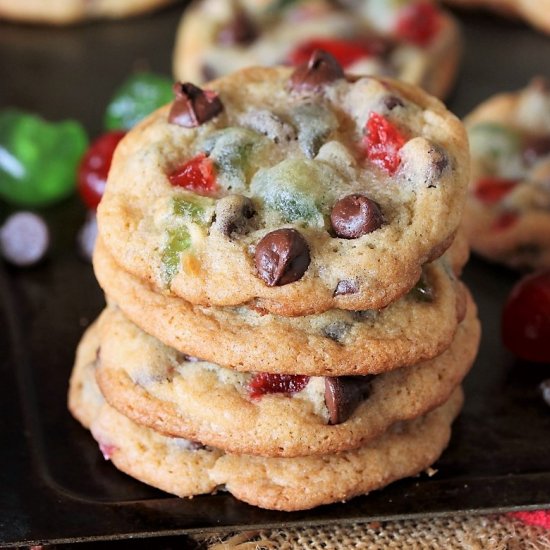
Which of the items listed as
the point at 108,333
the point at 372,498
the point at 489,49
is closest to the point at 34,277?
the point at 108,333

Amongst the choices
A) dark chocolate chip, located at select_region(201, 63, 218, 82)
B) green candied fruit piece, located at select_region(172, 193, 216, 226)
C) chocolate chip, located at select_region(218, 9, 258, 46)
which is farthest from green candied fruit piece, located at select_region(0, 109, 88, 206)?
green candied fruit piece, located at select_region(172, 193, 216, 226)

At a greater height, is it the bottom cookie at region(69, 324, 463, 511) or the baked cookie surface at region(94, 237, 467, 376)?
the baked cookie surface at region(94, 237, 467, 376)

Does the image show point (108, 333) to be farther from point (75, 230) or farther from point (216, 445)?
point (75, 230)

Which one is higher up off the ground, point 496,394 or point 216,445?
point 216,445

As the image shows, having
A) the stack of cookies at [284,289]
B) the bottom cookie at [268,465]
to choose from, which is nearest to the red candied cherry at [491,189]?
the stack of cookies at [284,289]

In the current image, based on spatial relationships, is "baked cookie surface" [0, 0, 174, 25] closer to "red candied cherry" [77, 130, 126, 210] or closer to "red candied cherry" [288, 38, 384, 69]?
"red candied cherry" [288, 38, 384, 69]

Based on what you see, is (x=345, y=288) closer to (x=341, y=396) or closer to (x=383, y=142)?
(x=341, y=396)

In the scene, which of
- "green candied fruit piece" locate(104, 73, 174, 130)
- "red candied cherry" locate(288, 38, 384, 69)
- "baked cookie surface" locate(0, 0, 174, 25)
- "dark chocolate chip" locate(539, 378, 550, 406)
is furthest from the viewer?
"baked cookie surface" locate(0, 0, 174, 25)

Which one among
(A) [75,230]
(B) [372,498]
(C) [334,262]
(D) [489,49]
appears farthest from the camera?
(D) [489,49]
